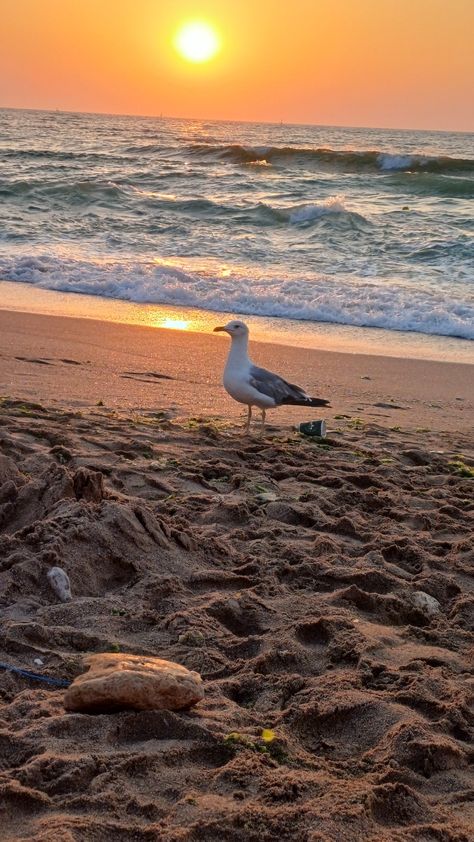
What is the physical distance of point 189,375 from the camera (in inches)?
306

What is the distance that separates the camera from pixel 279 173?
89.8ft

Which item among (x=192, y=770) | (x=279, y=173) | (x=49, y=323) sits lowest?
(x=192, y=770)

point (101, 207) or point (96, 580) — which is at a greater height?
point (101, 207)

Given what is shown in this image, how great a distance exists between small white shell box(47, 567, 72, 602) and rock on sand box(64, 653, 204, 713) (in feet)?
2.13

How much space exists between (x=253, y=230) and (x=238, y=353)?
12.4 meters

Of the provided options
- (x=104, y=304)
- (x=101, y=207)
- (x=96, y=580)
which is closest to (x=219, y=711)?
(x=96, y=580)

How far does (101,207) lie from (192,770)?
1870 cm

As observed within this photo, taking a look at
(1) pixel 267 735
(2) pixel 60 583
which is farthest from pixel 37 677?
(1) pixel 267 735

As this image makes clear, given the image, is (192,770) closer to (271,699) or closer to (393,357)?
(271,699)

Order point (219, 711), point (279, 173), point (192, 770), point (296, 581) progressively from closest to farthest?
point (192, 770) → point (219, 711) → point (296, 581) → point (279, 173)

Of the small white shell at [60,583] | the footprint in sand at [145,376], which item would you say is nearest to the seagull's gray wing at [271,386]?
the footprint in sand at [145,376]

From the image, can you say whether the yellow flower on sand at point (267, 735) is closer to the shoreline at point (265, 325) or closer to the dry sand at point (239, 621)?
the dry sand at point (239, 621)

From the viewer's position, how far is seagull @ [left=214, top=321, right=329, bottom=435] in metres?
6.17

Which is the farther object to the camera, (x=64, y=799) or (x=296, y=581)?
(x=296, y=581)
